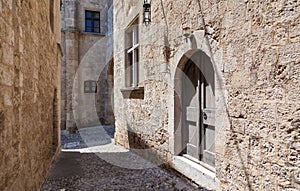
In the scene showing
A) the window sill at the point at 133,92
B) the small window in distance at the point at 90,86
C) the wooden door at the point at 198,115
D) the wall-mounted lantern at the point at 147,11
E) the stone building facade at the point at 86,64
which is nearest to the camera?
the wooden door at the point at 198,115

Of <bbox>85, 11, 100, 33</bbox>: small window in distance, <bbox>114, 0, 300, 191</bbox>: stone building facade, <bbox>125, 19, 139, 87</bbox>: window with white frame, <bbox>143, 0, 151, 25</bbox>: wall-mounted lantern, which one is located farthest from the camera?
<bbox>85, 11, 100, 33</bbox>: small window in distance

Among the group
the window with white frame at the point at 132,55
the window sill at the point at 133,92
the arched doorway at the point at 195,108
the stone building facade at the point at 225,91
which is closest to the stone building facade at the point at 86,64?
the window with white frame at the point at 132,55

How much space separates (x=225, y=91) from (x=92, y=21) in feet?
36.9

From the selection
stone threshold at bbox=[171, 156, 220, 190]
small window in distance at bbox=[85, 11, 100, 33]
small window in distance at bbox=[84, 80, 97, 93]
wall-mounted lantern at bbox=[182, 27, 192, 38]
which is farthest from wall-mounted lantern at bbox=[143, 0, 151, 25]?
small window in distance at bbox=[85, 11, 100, 33]

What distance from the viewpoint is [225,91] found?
2.58 metres

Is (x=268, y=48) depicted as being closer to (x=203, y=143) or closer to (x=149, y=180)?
(x=203, y=143)

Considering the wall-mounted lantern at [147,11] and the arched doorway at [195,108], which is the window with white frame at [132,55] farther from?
the arched doorway at [195,108]

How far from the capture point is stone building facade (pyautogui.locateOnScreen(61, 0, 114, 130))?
11.4 metres

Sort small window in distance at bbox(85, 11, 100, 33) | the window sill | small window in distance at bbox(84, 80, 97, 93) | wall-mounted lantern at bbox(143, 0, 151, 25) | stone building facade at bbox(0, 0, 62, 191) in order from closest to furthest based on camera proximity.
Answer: stone building facade at bbox(0, 0, 62, 191), wall-mounted lantern at bbox(143, 0, 151, 25), the window sill, small window in distance at bbox(84, 80, 97, 93), small window in distance at bbox(85, 11, 100, 33)

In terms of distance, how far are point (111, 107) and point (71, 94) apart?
6.75 ft

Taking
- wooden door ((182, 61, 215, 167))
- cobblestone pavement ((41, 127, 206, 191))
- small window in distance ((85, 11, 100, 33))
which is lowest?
cobblestone pavement ((41, 127, 206, 191))

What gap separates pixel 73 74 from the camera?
1153 centimetres

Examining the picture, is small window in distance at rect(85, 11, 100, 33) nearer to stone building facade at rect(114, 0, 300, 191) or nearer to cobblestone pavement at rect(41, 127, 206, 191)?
stone building facade at rect(114, 0, 300, 191)

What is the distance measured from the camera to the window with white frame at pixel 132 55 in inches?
220
